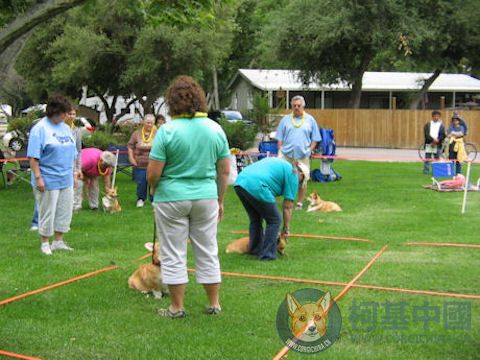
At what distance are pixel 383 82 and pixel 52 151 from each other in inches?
1438

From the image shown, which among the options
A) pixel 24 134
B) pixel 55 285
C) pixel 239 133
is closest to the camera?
pixel 55 285

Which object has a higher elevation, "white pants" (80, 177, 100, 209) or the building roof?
the building roof

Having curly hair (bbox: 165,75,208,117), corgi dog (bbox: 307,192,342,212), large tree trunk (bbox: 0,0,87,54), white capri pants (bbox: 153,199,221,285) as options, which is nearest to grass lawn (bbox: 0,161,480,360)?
corgi dog (bbox: 307,192,342,212)

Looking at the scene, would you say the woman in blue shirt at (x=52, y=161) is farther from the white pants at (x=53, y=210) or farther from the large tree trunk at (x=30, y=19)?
the large tree trunk at (x=30, y=19)

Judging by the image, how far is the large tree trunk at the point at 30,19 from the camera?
6234 mm

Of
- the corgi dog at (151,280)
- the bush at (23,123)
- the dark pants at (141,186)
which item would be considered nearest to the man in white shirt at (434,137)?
the dark pants at (141,186)

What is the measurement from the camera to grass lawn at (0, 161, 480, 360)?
461cm

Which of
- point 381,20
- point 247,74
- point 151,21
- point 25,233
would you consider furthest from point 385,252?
point 247,74

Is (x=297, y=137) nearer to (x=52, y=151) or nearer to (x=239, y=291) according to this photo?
(x=52, y=151)

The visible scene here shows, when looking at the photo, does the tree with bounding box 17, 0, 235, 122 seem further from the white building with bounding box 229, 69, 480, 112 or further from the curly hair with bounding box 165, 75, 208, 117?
the curly hair with bounding box 165, 75, 208, 117

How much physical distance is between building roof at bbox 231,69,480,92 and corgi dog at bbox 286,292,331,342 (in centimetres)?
3484

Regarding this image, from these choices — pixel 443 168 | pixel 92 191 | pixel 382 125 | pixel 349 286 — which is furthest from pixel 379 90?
pixel 349 286

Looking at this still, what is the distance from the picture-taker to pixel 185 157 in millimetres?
4961

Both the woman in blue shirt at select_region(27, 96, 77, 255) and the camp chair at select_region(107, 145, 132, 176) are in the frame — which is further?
the camp chair at select_region(107, 145, 132, 176)
